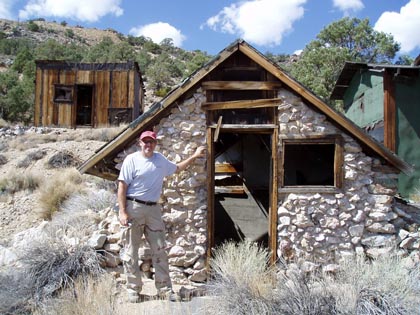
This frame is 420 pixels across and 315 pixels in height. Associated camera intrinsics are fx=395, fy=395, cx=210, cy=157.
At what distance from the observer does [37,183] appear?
12914 mm

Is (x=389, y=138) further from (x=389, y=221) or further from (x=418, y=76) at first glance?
(x=389, y=221)

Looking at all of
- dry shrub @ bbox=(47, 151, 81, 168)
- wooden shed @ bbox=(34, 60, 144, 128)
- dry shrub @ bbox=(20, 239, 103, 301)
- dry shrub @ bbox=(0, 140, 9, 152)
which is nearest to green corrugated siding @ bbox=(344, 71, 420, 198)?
dry shrub @ bbox=(20, 239, 103, 301)

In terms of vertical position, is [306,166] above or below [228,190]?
above

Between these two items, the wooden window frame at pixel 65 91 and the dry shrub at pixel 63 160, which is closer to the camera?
the dry shrub at pixel 63 160

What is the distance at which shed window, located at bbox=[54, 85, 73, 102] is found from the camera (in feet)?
60.7

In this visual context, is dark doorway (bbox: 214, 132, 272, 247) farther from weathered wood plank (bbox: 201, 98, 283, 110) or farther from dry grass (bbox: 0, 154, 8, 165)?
dry grass (bbox: 0, 154, 8, 165)

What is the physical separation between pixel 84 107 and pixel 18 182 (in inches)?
325

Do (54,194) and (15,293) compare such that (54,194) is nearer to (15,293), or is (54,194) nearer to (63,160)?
(63,160)

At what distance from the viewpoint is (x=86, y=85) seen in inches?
731

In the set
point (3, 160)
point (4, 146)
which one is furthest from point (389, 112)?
point (4, 146)

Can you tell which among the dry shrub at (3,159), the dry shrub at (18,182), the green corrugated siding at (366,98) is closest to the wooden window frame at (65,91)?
the dry shrub at (3,159)

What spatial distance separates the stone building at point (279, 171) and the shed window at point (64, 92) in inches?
504

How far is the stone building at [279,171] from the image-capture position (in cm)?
682

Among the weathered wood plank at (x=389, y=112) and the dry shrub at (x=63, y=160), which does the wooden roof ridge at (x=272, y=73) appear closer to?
the weathered wood plank at (x=389, y=112)
